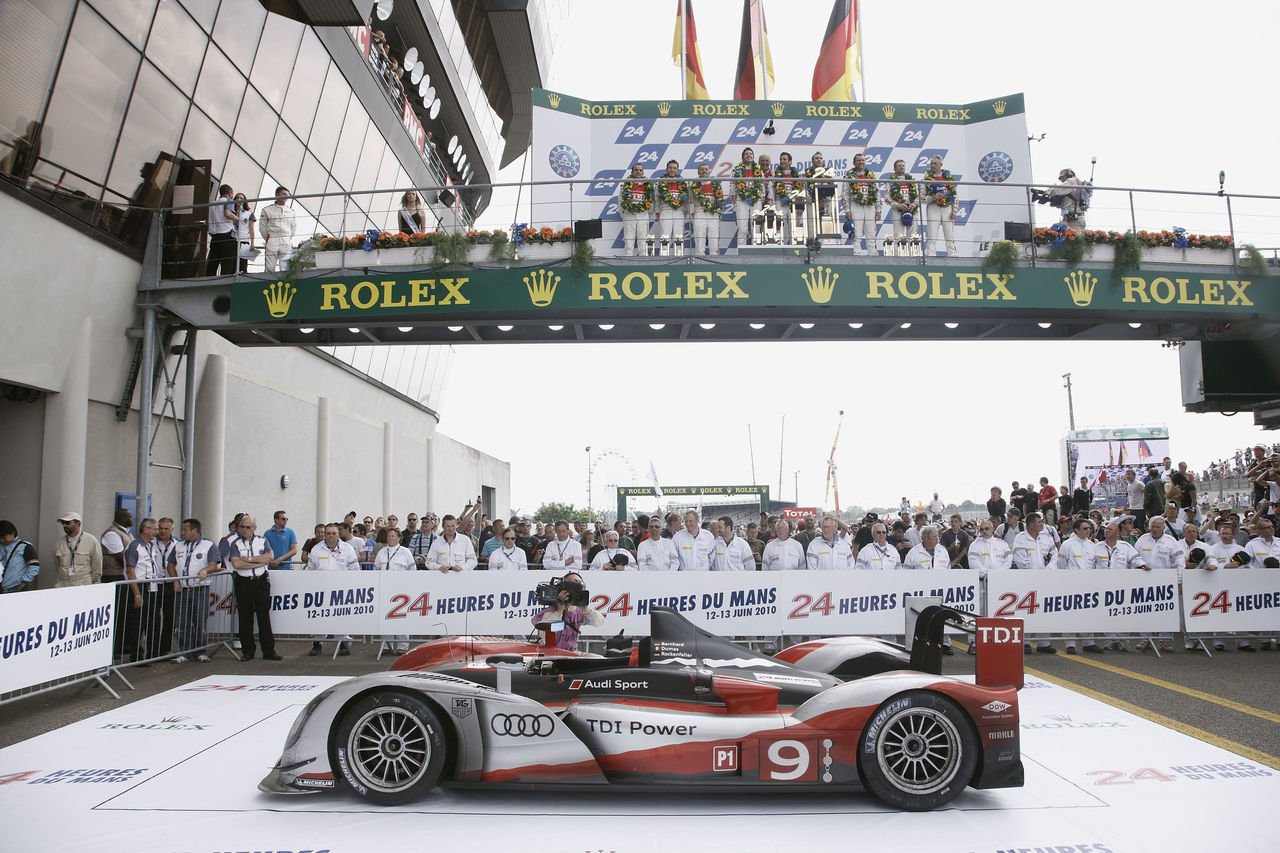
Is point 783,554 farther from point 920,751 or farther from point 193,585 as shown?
point 193,585

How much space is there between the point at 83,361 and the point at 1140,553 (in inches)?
552

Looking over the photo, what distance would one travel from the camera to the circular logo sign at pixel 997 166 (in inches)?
674

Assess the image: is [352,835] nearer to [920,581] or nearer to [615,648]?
[615,648]

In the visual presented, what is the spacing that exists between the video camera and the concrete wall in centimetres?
800

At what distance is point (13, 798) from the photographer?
203 inches

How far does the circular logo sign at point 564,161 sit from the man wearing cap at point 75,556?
34.5 ft

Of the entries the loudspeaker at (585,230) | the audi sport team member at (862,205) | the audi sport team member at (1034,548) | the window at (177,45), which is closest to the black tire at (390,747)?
the loudspeaker at (585,230)

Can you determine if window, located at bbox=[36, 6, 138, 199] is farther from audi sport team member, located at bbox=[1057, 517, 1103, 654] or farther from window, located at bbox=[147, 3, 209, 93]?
audi sport team member, located at bbox=[1057, 517, 1103, 654]

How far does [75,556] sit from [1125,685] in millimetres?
10771

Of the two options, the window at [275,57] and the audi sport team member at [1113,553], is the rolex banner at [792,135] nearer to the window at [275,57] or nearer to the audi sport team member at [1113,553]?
the window at [275,57]

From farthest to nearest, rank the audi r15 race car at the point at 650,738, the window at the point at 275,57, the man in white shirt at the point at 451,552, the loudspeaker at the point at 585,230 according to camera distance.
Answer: the window at the point at 275,57 → the loudspeaker at the point at 585,230 → the man in white shirt at the point at 451,552 → the audi r15 race car at the point at 650,738

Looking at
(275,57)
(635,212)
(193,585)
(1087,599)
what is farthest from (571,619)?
(275,57)

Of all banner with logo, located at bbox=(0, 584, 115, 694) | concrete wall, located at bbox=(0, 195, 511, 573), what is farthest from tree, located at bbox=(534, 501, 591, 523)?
banner with logo, located at bbox=(0, 584, 115, 694)

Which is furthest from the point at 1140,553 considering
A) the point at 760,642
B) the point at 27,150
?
the point at 27,150
